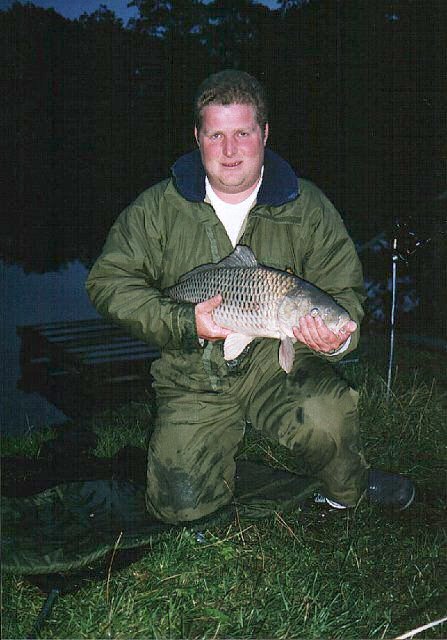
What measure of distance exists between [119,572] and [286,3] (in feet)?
50.9

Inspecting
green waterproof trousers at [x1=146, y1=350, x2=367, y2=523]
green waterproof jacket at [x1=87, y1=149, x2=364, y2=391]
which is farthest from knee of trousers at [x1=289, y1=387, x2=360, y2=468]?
green waterproof jacket at [x1=87, y1=149, x2=364, y2=391]

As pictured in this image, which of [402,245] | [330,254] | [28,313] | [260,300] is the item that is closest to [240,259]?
[260,300]

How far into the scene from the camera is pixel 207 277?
3176 mm

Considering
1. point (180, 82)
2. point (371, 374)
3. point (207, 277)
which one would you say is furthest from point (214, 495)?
point (180, 82)

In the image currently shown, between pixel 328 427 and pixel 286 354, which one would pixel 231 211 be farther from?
pixel 328 427

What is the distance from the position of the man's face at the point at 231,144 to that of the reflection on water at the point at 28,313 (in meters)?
2.34

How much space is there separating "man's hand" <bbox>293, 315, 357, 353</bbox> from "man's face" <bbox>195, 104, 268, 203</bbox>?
88 cm

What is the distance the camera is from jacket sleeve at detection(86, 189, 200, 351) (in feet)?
10.5

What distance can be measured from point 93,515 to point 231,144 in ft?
6.40

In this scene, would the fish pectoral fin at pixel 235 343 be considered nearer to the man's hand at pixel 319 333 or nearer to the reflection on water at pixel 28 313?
the man's hand at pixel 319 333

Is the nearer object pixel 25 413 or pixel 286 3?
pixel 25 413

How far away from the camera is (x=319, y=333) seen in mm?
3080

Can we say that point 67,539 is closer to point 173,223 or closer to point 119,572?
point 119,572

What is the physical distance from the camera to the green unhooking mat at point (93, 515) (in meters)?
2.88
